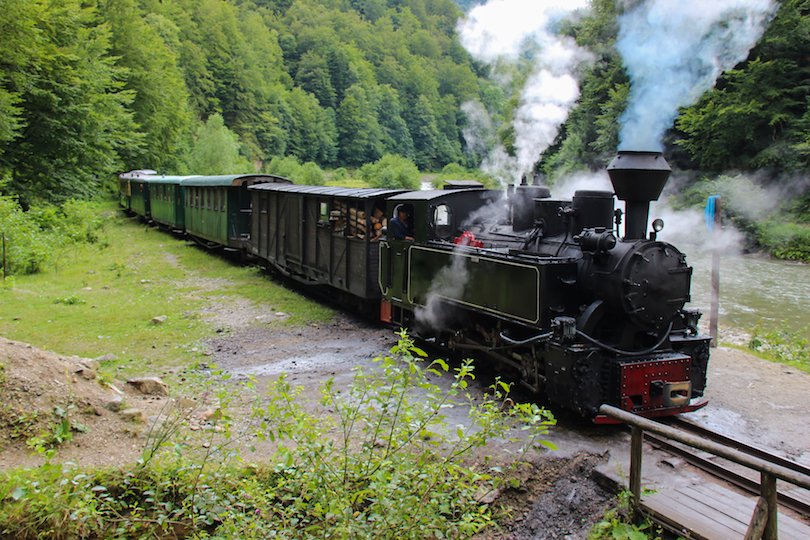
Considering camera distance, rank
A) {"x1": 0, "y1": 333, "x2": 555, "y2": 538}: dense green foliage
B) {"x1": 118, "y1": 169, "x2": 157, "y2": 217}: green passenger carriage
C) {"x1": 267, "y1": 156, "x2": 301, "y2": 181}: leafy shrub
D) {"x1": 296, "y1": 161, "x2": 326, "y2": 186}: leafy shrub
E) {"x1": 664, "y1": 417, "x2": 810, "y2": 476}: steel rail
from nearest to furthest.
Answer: {"x1": 0, "y1": 333, "x2": 555, "y2": 538}: dense green foliage
{"x1": 664, "y1": 417, "x2": 810, "y2": 476}: steel rail
{"x1": 118, "y1": 169, "x2": 157, "y2": 217}: green passenger carriage
{"x1": 296, "y1": 161, "x2": 326, "y2": 186}: leafy shrub
{"x1": 267, "y1": 156, "x2": 301, "y2": 181}: leafy shrub

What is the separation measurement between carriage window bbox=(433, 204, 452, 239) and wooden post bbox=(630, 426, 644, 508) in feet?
16.1

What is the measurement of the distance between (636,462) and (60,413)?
481 centimetres

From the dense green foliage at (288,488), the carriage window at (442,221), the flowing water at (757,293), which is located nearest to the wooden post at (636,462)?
the dense green foliage at (288,488)

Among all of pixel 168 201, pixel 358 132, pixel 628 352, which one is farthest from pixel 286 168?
pixel 628 352

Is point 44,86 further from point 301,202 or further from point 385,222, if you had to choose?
point 385,222

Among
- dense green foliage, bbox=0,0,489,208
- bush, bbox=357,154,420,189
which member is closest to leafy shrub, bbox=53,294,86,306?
dense green foliage, bbox=0,0,489,208

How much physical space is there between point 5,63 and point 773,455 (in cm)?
1895

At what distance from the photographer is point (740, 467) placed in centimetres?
559

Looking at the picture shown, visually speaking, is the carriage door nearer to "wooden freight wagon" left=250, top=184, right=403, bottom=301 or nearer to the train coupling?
"wooden freight wagon" left=250, top=184, right=403, bottom=301

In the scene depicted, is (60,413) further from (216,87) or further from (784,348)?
(216,87)

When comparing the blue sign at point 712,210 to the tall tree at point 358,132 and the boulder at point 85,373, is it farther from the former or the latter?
the tall tree at point 358,132

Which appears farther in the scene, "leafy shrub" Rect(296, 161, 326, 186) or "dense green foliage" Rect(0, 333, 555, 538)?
"leafy shrub" Rect(296, 161, 326, 186)

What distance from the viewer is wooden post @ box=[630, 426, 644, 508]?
4.65m

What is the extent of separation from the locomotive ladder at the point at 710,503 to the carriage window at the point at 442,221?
15.3 feet
